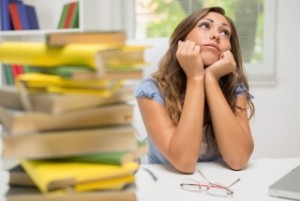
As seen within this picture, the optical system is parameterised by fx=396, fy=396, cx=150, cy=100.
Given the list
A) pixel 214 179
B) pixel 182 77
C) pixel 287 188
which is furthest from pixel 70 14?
pixel 287 188

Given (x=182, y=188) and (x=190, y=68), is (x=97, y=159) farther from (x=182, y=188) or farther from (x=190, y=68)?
(x=190, y=68)

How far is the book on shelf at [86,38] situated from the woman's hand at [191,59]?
0.86 m

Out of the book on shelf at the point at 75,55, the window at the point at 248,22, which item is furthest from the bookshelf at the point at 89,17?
the book on shelf at the point at 75,55

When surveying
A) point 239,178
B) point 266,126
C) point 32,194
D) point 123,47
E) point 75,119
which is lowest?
point 266,126

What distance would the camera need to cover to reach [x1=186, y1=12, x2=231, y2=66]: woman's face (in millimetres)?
1539

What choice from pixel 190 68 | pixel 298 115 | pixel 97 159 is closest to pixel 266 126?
pixel 298 115

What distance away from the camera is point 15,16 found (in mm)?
2766

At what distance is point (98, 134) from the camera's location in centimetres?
62

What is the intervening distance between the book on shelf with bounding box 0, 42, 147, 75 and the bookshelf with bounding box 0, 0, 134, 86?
2.07 meters

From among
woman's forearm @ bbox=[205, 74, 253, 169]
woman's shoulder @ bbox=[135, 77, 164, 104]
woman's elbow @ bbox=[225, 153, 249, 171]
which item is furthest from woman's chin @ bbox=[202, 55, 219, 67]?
woman's elbow @ bbox=[225, 153, 249, 171]

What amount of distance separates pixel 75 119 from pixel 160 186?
1.69 ft

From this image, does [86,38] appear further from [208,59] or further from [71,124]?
[208,59]

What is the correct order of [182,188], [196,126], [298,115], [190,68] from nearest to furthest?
[182,188] → [196,126] → [190,68] → [298,115]

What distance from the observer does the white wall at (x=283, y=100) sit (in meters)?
2.62
